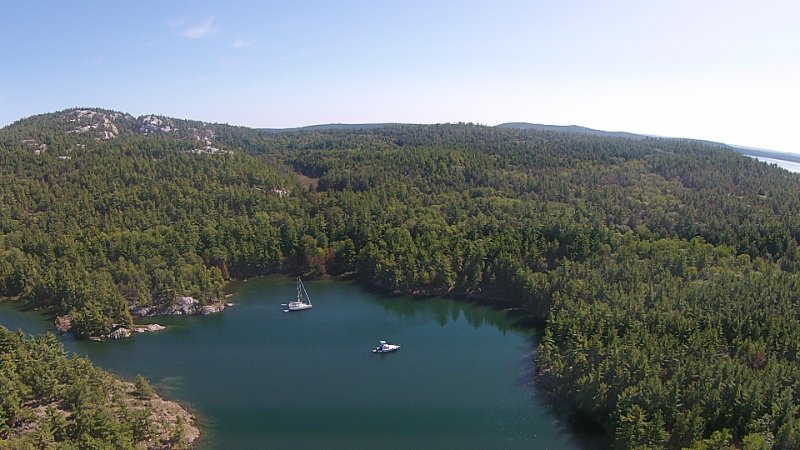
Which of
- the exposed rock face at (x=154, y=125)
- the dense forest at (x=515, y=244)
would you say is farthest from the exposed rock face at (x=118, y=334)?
the exposed rock face at (x=154, y=125)

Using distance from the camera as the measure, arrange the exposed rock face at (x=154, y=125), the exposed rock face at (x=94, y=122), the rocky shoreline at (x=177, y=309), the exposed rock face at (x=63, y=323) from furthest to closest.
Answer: the exposed rock face at (x=154, y=125), the exposed rock face at (x=94, y=122), the rocky shoreline at (x=177, y=309), the exposed rock face at (x=63, y=323)

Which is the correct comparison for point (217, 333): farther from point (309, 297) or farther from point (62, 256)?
point (62, 256)

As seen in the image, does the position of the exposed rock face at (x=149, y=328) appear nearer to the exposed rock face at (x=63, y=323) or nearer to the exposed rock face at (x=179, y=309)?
the exposed rock face at (x=179, y=309)

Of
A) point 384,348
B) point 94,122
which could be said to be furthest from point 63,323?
point 94,122

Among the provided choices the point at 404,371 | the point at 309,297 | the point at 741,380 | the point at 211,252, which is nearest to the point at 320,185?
the point at 211,252

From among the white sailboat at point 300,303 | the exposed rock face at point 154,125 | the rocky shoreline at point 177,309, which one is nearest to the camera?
the rocky shoreline at point 177,309

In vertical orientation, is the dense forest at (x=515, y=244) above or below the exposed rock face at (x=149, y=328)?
above

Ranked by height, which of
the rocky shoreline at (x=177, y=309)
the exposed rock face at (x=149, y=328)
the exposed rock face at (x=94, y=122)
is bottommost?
the exposed rock face at (x=149, y=328)
